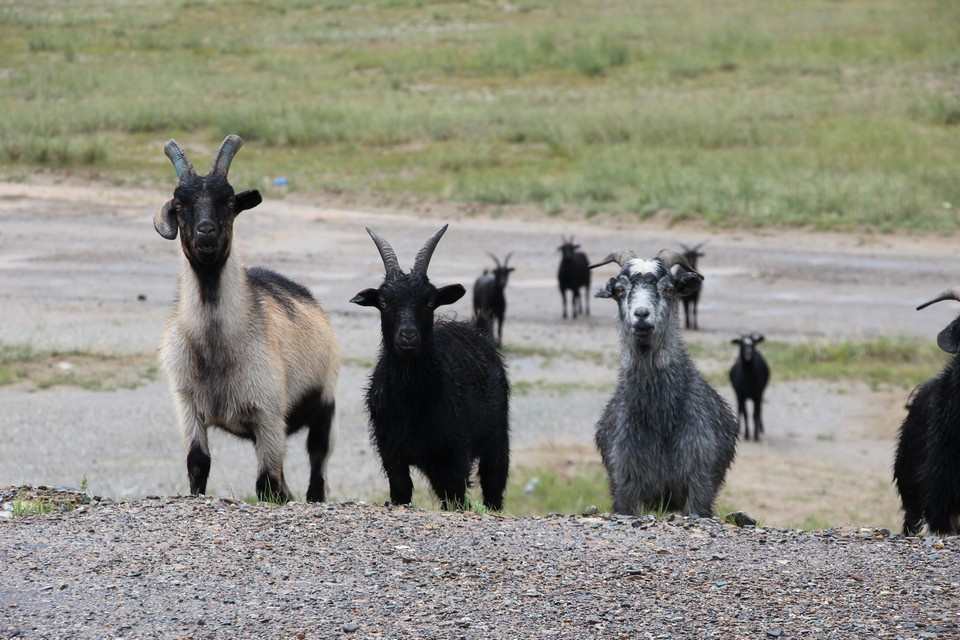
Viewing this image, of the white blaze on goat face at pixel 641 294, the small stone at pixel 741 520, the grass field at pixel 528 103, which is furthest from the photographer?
the grass field at pixel 528 103

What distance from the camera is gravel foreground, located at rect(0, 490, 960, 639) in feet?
18.5

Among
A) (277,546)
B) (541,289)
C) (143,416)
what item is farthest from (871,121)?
(277,546)

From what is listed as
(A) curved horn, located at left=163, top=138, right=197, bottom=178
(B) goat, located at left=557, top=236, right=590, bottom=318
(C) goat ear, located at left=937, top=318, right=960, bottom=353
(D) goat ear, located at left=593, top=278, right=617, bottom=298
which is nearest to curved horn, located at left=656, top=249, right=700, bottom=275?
(D) goat ear, located at left=593, top=278, right=617, bottom=298

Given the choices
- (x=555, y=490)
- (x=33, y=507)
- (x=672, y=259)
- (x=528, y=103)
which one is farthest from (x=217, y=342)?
(x=528, y=103)

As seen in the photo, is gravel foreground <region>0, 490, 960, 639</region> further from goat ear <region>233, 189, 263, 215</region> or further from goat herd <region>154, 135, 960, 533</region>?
goat ear <region>233, 189, 263, 215</region>

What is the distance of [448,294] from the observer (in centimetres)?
908

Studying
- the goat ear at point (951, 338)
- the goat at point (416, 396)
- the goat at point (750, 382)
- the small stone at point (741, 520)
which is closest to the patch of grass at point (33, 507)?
the goat at point (416, 396)

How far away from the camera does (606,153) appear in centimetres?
3472

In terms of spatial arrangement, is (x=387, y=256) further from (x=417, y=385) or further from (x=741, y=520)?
(x=741, y=520)

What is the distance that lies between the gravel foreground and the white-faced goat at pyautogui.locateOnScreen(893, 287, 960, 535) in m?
0.83

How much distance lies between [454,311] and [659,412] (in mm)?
7897

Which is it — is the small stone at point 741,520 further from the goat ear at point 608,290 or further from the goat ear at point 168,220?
the goat ear at point 168,220

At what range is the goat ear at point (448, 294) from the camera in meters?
8.98

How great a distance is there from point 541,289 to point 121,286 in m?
7.09
